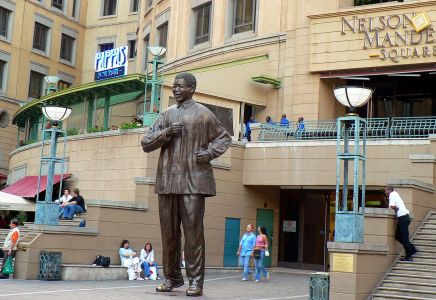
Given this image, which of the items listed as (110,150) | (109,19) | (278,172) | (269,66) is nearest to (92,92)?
(110,150)

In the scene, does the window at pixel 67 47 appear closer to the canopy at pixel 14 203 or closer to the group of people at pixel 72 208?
the canopy at pixel 14 203

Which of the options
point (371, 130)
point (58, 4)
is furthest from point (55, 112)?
point (58, 4)

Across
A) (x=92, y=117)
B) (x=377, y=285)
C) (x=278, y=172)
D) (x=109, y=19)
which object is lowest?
(x=377, y=285)

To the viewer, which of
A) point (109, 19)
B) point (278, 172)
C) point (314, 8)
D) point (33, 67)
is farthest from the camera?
point (109, 19)

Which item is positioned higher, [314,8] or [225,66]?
[314,8]

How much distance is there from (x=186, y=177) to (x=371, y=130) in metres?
15.0

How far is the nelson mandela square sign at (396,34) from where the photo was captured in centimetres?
2878

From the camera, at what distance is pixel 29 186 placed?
3216 centimetres

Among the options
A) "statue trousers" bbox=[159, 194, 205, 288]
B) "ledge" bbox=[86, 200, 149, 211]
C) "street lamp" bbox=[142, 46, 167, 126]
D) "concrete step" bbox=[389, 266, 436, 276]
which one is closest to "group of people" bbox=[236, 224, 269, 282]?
"ledge" bbox=[86, 200, 149, 211]

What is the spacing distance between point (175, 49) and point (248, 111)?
7.80 m

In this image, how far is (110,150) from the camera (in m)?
27.7

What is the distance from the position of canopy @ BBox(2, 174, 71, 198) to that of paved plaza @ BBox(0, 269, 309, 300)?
8766 mm

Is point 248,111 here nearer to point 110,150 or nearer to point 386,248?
point 110,150

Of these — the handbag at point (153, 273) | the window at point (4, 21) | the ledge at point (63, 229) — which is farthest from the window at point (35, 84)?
the handbag at point (153, 273)
